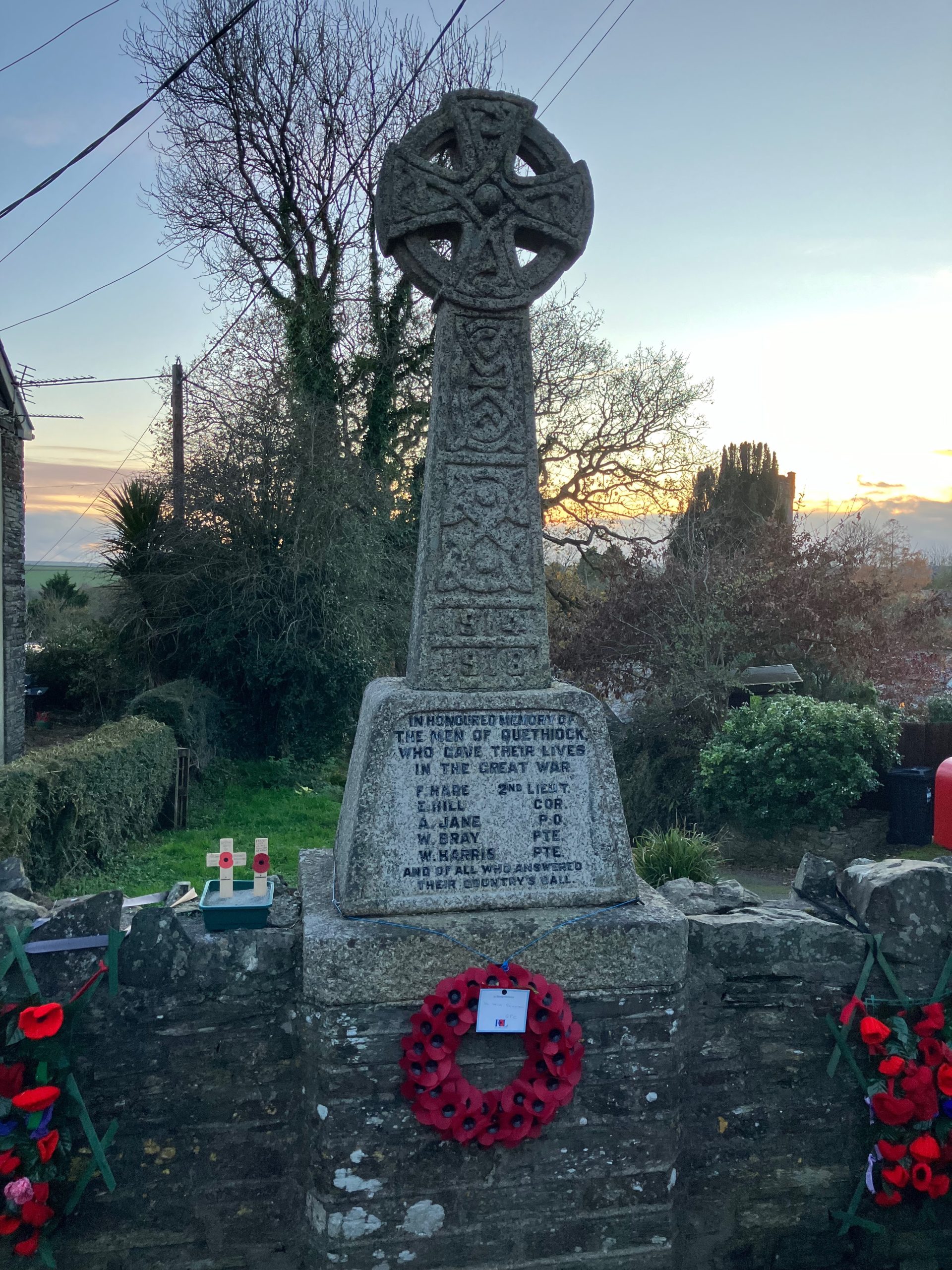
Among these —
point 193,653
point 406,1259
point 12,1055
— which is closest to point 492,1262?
point 406,1259

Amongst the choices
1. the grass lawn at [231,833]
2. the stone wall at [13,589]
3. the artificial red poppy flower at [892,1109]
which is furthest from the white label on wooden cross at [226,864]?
the stone wall at [13,589]

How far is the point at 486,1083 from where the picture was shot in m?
3.22

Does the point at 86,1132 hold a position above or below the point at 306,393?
below

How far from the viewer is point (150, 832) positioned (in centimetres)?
1166

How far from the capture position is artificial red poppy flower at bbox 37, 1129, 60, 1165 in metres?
2.94

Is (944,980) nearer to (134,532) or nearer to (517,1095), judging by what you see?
(517,1095)

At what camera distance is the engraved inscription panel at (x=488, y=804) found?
337 centimetres

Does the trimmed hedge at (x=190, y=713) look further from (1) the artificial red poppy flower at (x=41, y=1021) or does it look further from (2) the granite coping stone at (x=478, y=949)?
(2) the granite coping stone at (x=478, y=949)

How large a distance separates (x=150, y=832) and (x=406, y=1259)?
935 centimetres

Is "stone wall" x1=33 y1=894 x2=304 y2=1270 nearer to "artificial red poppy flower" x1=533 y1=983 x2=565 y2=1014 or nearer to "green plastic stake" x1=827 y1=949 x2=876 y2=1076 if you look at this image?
"artificial red poppy flower" x1=533 y1=983 x2=565 y2=1014

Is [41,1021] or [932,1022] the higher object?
[41,1021]

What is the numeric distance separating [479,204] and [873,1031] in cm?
347

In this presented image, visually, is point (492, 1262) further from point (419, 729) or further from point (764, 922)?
point (419, 729)

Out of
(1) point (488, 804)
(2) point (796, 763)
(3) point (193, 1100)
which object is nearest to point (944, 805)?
(2) point (796, 763)
